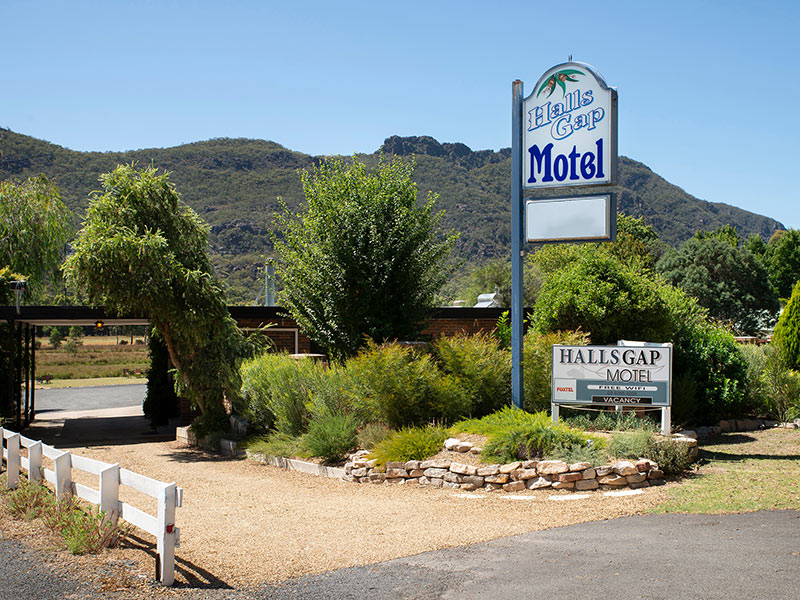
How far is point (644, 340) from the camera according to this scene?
13812 mm

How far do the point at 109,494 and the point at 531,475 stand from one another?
5.38 meters

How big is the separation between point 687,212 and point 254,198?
221 ft

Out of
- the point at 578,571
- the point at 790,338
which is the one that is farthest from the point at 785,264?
the point at 578,571

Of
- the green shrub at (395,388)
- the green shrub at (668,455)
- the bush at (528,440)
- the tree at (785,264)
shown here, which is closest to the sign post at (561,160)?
the green shrub at (395,388)

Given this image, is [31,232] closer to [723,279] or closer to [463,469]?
[463,469]

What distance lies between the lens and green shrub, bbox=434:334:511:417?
12883 millimetres

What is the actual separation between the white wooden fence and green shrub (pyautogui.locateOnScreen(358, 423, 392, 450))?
479cm

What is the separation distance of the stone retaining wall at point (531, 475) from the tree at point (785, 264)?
2342 inches

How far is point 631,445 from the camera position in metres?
10.0

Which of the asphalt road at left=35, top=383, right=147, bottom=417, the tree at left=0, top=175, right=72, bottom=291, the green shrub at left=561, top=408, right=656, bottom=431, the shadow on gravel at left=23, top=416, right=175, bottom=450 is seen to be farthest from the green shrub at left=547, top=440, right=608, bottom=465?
the asphalt road at left=35, top=383, right=147, bottom=417

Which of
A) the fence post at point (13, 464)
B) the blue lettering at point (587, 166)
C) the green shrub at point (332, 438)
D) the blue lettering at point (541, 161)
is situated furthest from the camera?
the blue lettering at point (541, 161)

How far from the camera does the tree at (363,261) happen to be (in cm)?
1614

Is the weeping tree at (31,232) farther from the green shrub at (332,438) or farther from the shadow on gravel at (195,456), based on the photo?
the green shrub at (332,438)

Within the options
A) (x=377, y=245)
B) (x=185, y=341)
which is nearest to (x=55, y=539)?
(x=185, y=341)
